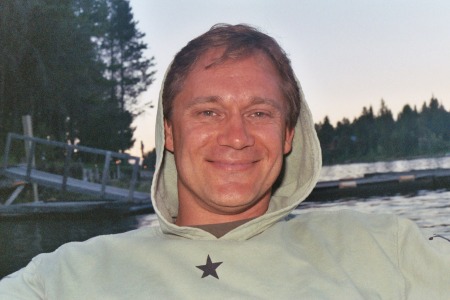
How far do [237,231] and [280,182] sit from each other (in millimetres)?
508

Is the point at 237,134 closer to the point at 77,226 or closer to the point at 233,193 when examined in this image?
the point at 233,193

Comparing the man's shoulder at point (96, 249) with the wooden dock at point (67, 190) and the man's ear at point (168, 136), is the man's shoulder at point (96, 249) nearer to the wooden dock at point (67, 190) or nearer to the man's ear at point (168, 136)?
the man's ear at point (168, 136)

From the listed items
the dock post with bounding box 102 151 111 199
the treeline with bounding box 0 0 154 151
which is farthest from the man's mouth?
the treeline with bounding box 0 0 154 151

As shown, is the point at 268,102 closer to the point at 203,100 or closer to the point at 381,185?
the point at 203,100

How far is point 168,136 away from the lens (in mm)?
2139

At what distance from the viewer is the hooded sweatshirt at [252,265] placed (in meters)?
1.71

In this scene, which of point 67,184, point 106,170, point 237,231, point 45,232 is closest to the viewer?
point 237,231

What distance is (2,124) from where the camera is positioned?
20.7m

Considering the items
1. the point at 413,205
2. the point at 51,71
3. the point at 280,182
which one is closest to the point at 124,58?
the point at 51,71

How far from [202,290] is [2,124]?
67.3 feet

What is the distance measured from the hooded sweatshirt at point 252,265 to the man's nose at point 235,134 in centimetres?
25

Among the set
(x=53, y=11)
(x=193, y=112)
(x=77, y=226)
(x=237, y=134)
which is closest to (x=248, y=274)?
(x=237, y=134)

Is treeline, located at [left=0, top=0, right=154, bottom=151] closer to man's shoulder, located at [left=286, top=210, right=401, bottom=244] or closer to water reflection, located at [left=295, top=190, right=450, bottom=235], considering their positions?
water reflection, located at [left=295, top=190, right=450, bottom=235]

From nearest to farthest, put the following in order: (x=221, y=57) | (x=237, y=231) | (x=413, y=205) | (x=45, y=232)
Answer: (x=237, y=231), (x=221, y=57), (x=45, y=232), (x=413, y=205)
